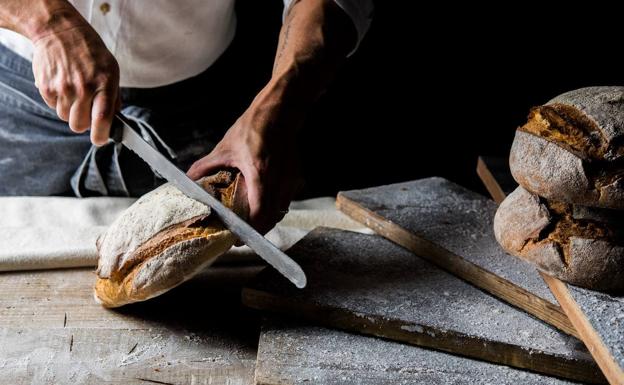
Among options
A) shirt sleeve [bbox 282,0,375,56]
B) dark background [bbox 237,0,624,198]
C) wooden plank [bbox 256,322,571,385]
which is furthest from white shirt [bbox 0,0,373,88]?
wooden plank [bbox 256,322,571,385]

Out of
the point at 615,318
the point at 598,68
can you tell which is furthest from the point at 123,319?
the point at 598,68

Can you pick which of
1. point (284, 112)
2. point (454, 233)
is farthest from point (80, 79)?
→ point (454, 233)

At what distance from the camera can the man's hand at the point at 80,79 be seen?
4.71 ft

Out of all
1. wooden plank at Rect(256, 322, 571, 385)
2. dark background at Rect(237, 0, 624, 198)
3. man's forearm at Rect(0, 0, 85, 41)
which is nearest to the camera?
wooden plank at Rect(256, 322, 571, 385)

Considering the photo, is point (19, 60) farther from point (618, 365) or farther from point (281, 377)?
point (618, 365)

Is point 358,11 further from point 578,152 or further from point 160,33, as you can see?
point 578,152

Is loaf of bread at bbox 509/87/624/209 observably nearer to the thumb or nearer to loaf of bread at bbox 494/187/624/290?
loaf of bread at bbox 494/187/624/290

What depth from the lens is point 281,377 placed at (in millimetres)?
1294

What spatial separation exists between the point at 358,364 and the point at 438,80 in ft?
4.11

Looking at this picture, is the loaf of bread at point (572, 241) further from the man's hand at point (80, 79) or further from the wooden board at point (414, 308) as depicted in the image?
the man's hand at point (80, 79)

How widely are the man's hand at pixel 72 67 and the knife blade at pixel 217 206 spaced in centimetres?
4

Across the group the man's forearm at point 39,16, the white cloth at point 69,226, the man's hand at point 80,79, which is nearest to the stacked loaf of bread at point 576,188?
the white cloth at point 69,226

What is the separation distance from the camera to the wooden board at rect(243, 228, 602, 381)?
4.41ft

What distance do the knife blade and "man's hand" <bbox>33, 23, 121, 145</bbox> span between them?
0.04 m
